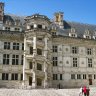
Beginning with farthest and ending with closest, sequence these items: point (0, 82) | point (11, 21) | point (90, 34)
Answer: point (90, 34), point (11, 21), point (0, 82)

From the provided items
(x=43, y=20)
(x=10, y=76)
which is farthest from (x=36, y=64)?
(x=43, y=20)

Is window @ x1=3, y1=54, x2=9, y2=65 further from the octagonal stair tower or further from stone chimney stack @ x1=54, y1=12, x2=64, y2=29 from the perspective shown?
stone chimney stack @ x1=54, y1=12, x2=64, y2=29

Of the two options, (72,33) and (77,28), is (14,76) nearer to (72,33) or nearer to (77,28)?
(72,33)

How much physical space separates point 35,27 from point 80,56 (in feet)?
35.6

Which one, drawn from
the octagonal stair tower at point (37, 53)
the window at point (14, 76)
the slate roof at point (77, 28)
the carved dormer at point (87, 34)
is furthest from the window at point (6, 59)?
the carved dormer at point (87, 34)

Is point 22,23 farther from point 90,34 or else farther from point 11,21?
point 90,34

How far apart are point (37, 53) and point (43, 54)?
43.0 inches

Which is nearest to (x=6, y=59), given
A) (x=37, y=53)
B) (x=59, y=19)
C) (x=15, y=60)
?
(x=15, y=60)

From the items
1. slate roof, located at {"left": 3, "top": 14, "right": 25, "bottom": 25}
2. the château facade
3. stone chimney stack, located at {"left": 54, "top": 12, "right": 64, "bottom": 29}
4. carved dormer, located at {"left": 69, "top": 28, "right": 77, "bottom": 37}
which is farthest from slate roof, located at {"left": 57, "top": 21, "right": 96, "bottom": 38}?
slate roof, located at {"left": 3, "top": 14, "right": 25, "bottom": 25}

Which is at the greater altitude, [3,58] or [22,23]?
[22,23]

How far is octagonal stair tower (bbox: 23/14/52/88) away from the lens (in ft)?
144

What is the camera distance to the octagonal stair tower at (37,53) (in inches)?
1727

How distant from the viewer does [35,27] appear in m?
45.1

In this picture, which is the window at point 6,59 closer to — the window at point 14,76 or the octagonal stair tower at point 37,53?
the window at point 14,76
